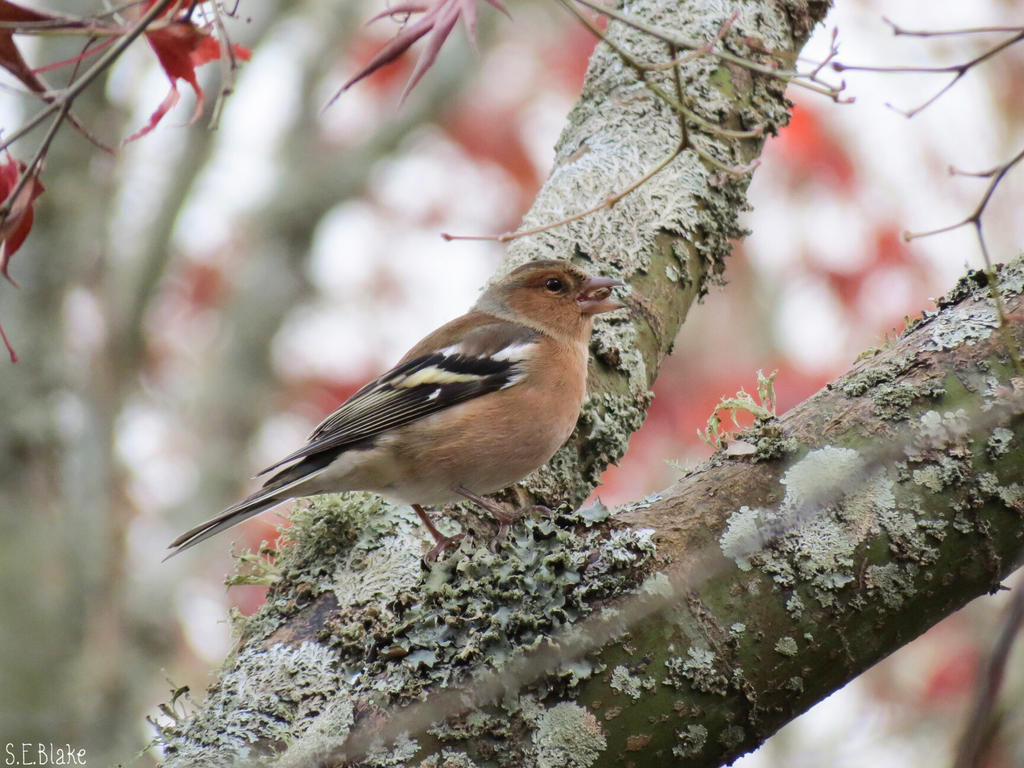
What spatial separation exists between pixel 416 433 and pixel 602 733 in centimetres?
186

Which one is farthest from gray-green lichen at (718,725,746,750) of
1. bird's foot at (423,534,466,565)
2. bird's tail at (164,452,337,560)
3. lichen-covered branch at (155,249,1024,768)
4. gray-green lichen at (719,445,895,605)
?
bird's tail at (164,452,337,560)

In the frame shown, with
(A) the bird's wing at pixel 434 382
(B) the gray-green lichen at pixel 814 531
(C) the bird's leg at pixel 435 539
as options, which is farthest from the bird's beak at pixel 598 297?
(B) the gray-green lichen at pixel 814 531

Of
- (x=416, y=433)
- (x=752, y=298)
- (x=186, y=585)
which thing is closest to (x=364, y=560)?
(x=416, y=433)

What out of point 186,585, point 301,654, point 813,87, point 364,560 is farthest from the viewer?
point 186,585

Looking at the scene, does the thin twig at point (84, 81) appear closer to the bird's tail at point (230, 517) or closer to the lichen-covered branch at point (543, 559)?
the lichen-covered branch at point (543, 559)

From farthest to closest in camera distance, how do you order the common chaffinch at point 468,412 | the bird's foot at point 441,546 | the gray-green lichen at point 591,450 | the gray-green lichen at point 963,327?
the gray-green lichen at point 591,450
the common chaffinch at point 468,412
the bird's foot at point 441,546
the gray-green lichen at point 963,327

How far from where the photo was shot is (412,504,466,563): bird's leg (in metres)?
3.04

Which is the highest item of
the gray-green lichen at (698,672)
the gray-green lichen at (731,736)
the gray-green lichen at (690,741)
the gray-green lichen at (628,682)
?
the gray-green lichen at (628,682)

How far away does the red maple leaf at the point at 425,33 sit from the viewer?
220 centimetres

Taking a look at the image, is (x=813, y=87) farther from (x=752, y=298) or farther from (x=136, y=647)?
(x=752, y=298)

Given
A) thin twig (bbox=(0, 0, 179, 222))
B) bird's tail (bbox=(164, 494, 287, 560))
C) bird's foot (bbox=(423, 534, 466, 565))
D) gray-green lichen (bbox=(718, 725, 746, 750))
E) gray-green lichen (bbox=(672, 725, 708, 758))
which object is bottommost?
gray-green lichen (bbox=(718, 725, 746, 750))

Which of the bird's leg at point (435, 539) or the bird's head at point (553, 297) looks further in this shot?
the bird's head at point (553, 297)

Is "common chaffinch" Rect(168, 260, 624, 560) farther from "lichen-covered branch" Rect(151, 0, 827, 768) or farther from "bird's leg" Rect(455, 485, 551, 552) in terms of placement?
"lichen-covered branch" Rect(151, 0, 827, 768)

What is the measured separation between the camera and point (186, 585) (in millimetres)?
6906
